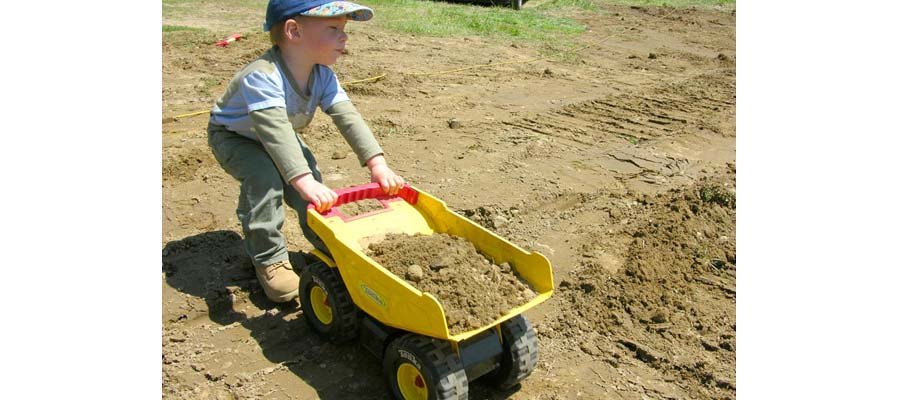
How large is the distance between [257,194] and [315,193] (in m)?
0.50

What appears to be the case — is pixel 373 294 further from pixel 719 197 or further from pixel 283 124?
pixel 719 197

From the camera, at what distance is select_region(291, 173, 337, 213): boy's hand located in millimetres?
2707

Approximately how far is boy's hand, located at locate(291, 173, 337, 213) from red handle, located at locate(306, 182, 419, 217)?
37mm

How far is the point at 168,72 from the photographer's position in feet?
22.3

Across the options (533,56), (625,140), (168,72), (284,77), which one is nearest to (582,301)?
(284,77)

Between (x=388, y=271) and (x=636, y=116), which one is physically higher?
(x=388, y=271)

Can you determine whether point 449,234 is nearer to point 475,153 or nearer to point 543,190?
point 543,190

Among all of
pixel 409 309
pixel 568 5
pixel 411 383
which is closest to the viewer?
pixel 409 309

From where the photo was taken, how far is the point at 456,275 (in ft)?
8.13

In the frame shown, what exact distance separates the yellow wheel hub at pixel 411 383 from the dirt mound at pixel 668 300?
835 millimetres

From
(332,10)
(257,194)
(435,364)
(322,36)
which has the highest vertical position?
(332,10)

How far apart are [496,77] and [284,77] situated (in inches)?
185

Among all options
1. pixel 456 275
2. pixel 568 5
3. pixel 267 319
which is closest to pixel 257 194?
pixel 267 319

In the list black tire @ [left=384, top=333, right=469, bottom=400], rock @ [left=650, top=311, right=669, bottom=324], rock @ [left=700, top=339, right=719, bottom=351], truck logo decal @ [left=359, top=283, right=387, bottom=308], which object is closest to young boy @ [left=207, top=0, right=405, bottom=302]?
truck logo decal @ [left=359, top=283, right=387, bottom=308]
